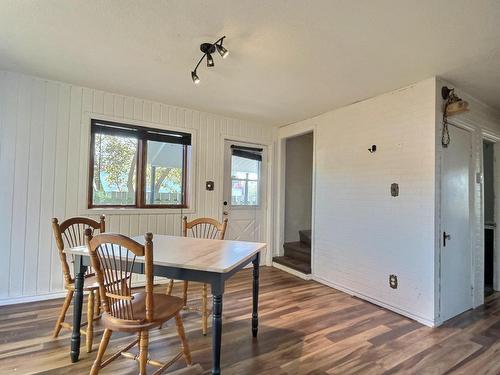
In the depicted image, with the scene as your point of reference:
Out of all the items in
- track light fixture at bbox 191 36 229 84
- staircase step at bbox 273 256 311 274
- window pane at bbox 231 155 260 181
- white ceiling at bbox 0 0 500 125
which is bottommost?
staircase step at bbox 273 256 311 274

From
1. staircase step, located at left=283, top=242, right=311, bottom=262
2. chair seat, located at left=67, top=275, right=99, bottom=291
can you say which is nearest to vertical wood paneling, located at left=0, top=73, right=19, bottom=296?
chair seat, located at left=67, top=275, right=99, bottom=291

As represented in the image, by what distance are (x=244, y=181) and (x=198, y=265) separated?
2983 millimetres

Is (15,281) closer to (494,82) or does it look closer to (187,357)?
(187,357)

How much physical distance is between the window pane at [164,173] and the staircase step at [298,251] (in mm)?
2173

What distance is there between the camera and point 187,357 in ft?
6.19

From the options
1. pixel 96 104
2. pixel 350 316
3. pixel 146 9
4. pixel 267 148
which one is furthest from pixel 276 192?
pixel 146 9

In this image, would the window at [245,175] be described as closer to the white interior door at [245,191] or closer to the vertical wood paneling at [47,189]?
the white interior door at [245,191]

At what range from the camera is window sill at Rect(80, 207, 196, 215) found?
10.6ft

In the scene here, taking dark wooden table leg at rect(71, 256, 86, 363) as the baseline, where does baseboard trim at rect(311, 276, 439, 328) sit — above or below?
below

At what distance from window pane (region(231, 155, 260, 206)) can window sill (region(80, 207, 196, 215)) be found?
33.8 inches

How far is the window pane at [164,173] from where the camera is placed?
3.66m

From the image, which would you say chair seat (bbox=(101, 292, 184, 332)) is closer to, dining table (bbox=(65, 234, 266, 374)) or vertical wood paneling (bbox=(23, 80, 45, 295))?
dining table (bbox=(65, 234, 266, 374))

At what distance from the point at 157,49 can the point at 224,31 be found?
2.18ft

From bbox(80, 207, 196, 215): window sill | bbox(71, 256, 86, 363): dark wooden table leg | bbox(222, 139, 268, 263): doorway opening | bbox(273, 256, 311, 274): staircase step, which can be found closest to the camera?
bbox(71, 256, 86, 363): dark wooden table leg
